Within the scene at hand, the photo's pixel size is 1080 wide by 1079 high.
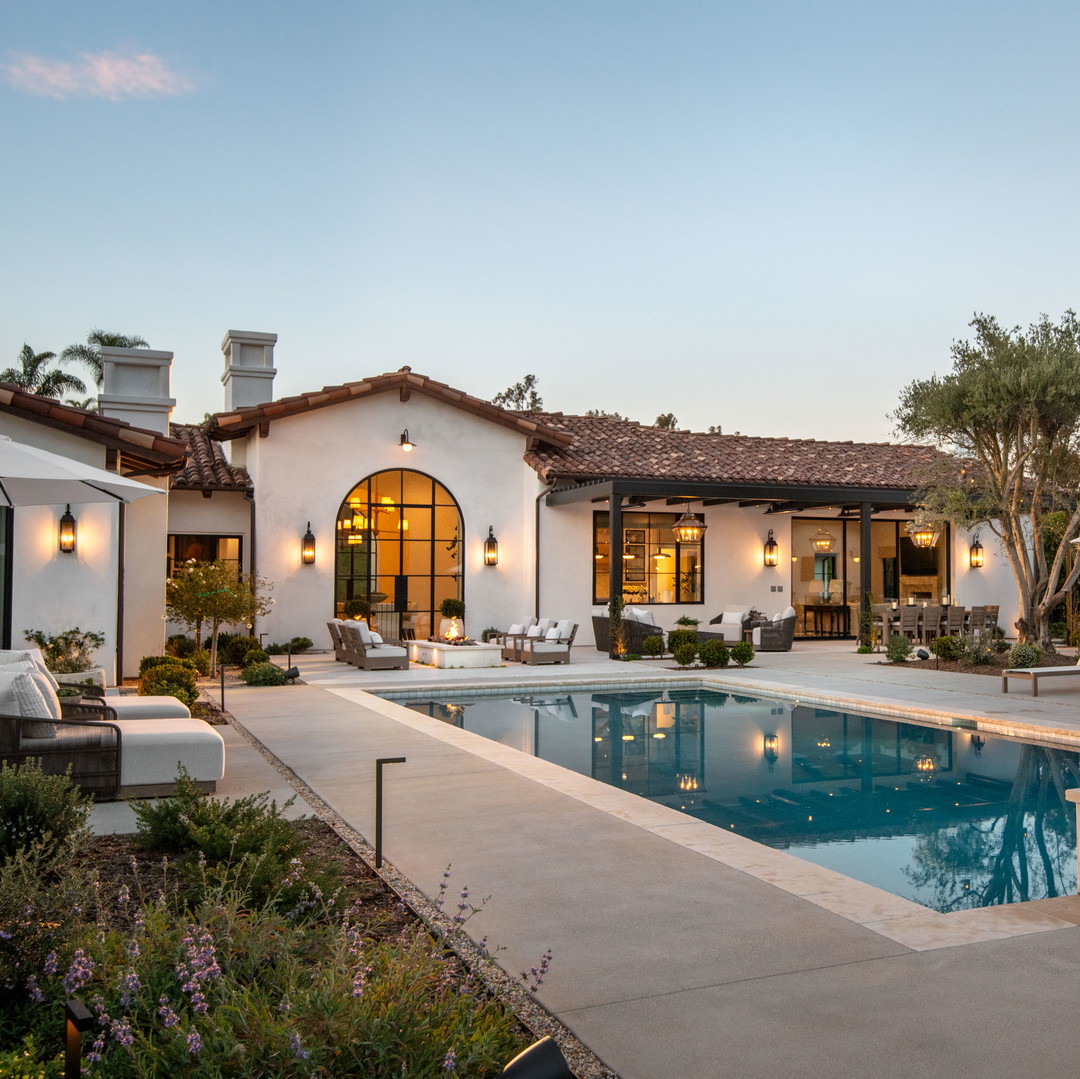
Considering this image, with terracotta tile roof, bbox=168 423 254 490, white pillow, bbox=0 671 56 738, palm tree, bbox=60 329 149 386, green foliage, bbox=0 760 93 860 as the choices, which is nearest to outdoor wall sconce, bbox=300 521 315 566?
terracotta tile roof, bbox=168 423 254 490

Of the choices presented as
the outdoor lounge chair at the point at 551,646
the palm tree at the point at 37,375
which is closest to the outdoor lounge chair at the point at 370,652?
the outdoor lounge chair at the point at 551,646

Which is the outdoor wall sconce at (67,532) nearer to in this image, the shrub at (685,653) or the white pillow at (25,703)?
the white pillow at (25,703)

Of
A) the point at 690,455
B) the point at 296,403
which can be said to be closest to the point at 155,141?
the point at 296,403

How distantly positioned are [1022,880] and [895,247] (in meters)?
14.5

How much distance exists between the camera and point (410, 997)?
8.72 ft

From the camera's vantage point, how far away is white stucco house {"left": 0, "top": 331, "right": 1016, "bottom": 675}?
1848 centimetres

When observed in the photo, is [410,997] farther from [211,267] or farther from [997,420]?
[211,267]

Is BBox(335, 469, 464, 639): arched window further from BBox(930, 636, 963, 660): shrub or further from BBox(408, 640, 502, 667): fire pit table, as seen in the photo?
BBox(930, 636, 963, 660): shrub

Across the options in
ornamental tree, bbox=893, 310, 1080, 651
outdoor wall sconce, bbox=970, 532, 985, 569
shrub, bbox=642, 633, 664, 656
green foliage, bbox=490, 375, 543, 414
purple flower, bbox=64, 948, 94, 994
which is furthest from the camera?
green foliage, bbox=490, 375, 543, 414

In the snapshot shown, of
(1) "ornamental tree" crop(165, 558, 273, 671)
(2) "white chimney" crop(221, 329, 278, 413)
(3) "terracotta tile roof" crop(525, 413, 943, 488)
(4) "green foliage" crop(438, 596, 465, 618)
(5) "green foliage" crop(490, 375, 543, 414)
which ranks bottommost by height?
(4) "green foliage" crop(438, 596, 465, 618)

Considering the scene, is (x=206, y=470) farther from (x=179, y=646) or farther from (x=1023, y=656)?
(x=1023, y=656)

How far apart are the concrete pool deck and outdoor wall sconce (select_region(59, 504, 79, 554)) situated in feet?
21.4

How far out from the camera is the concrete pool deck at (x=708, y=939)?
2.96 metres

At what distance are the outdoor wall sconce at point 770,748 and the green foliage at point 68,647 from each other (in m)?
7.77
